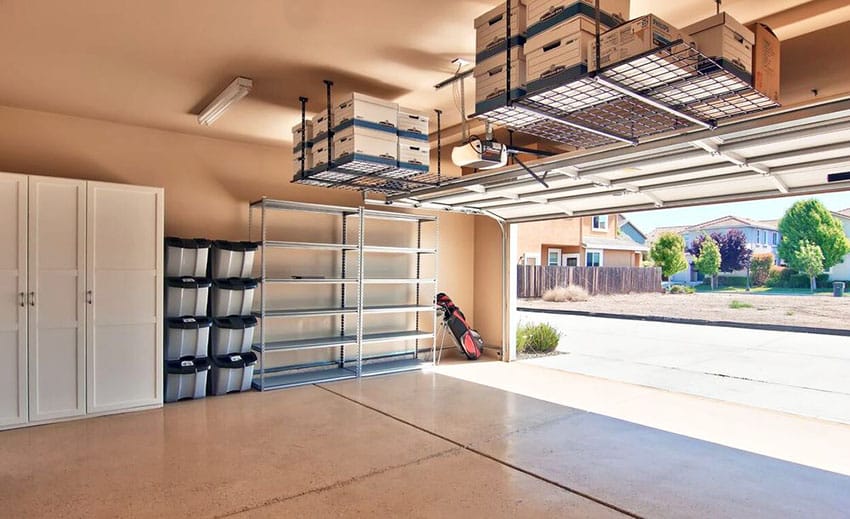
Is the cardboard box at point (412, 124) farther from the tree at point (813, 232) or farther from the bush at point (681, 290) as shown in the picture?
the bush at point (681, 290)

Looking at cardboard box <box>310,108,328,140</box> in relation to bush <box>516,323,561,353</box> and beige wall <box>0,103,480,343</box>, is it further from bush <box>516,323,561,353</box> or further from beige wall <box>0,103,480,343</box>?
bush <box>516,323,561,353</box>

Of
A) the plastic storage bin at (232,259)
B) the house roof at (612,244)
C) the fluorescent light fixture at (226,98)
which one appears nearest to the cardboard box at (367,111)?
the fluorescent light fixture at (226,98)

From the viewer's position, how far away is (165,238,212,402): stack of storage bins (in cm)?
533

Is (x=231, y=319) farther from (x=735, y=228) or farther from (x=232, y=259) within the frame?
(x=735, y=228)

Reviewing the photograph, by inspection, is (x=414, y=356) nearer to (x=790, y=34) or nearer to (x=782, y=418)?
(x=782, y=418)

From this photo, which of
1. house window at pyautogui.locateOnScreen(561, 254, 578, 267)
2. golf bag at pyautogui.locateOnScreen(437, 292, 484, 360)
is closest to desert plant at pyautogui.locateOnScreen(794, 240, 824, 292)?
house window at pyautogui.locateOnScreen(561, 254, 578, 267)

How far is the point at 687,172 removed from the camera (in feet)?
15.4

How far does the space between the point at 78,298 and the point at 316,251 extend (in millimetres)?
2843

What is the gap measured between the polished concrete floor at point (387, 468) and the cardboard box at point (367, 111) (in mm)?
2754

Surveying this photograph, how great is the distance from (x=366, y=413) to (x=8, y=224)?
3.70m

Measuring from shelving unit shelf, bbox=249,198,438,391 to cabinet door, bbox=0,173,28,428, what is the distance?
7.24ft

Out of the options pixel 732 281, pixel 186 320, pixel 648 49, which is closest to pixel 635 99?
pixel 648 49

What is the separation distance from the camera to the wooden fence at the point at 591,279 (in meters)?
16.4

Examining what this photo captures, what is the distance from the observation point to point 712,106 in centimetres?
296
